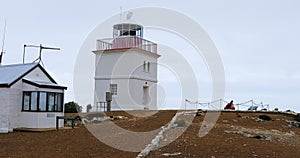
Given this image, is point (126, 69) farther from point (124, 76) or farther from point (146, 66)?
point (146, 66)

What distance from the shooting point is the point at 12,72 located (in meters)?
20.7

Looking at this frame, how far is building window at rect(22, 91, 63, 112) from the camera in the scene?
19547 mm

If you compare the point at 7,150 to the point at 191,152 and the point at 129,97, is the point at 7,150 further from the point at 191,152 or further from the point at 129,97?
the point at 129,97

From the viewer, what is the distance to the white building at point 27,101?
62.8 feet

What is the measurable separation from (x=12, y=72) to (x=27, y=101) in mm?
2033

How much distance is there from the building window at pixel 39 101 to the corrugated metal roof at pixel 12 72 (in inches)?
39.1

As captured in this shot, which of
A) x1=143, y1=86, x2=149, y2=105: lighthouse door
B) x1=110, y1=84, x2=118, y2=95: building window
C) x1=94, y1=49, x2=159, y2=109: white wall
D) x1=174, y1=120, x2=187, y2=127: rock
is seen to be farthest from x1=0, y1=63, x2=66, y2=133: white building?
x1=143, y1=86, x2=149, y2=105: lighthouse door

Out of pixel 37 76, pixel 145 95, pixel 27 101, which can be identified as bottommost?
pixel 27 101

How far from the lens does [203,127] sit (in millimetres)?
15539

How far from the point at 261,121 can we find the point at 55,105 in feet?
35.1

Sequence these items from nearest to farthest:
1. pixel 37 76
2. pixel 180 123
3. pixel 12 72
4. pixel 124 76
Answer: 1. pixel 180 123
2. pixel 12 72
3. pixel 37 76
4. pixel 124 76

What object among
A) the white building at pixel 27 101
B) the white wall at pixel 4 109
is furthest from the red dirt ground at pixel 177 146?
the white building at pixel 27 101

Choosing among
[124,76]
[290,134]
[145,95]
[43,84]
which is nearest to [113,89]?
[124,76]

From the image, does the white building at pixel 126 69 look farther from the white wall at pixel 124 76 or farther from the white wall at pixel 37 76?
the white wall at pixel 37 76
